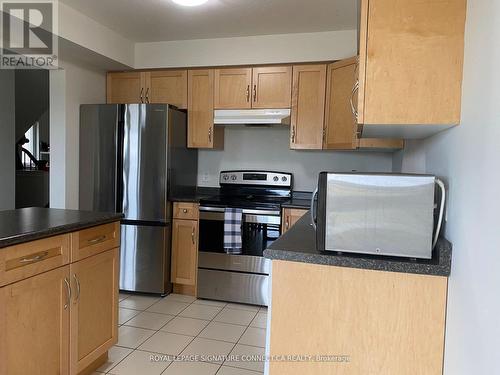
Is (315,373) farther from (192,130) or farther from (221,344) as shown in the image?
(192,130)

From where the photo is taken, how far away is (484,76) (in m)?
0.97

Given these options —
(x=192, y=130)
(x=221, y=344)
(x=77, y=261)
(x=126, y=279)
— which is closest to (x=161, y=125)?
(x=192, y=130)

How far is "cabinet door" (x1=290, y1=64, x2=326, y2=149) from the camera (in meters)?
3.29

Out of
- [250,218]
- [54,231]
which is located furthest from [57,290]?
[250,218]

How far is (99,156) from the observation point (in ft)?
11.3

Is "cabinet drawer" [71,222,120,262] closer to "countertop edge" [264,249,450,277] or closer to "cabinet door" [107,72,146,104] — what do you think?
"countertop edge" [264,249,450,277]

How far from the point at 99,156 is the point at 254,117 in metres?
1.50

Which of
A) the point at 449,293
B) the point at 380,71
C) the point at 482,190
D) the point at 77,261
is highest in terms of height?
the point at 380,71

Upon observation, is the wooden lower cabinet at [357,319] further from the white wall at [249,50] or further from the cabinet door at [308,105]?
the white wall at [249,50]

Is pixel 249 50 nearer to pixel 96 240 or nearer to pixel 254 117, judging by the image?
pixel 254 117

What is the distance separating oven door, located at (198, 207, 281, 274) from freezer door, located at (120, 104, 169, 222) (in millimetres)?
405

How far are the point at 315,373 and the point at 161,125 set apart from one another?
8.25 ft

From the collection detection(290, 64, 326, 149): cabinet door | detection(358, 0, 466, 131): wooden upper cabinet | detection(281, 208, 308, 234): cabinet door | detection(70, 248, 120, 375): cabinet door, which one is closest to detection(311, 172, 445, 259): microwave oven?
detection(358, 0, 466, 131): wooden upper cabinet

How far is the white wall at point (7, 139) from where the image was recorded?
3965mm
